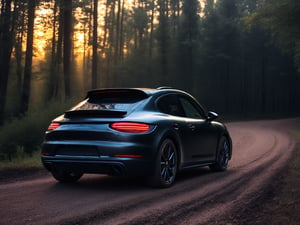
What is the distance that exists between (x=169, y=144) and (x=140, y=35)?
49905 millimetres

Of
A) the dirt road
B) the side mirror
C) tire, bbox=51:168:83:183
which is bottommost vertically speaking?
the dirt road

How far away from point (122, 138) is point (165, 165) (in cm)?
103

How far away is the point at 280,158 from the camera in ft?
38.7

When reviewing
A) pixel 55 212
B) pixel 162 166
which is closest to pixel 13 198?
pixel 55 212

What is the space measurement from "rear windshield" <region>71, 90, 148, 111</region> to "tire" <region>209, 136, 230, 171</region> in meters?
2.92

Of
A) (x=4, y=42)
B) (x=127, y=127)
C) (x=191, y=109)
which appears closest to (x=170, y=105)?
(x=191, y=109)

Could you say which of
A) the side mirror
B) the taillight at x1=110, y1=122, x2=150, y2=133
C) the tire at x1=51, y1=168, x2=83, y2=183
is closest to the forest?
the side mirror

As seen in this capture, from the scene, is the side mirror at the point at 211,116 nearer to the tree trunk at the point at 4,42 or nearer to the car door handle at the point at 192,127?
the car door handle at the point at 192,127

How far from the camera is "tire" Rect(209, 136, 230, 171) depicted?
941 cm

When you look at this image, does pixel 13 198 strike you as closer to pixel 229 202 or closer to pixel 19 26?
pixel 229 202

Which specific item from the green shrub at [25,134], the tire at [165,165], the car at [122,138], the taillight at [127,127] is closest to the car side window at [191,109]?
the car at [122,138]

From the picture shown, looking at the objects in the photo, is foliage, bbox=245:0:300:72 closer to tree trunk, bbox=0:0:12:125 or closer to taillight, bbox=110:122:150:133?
tree trunk, bbox=0:0:12:125

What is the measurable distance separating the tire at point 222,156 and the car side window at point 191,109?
1.03 m

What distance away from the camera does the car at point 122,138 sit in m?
6.49
